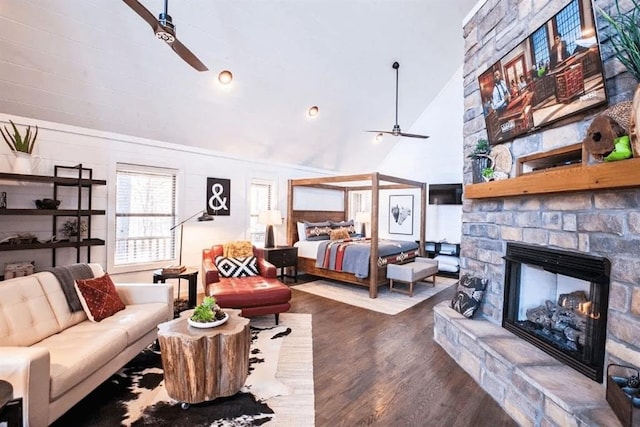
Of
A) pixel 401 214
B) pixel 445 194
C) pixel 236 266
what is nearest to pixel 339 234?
pixel 401 214

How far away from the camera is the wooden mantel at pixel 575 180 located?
1.55m

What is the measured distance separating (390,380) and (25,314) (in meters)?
2.75

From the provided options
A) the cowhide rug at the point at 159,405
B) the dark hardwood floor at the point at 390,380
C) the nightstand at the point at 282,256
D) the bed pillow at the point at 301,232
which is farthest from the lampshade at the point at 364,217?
the cowhide rug at the point at 159,405

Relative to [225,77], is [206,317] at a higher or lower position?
lower

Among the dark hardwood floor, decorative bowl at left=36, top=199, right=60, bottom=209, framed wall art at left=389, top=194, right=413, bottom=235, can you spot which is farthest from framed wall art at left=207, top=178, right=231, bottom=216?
framed wall art at left=389, top=194, right=413, bottom=235

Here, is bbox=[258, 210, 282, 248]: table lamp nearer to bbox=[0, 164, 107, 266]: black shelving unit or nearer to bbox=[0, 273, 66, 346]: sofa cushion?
bbox=[0, 164, 107, 266]: black shelving unit

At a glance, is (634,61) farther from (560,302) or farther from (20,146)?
(20,146)

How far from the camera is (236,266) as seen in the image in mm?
4141

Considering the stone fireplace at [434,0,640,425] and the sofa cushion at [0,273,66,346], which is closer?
the stone fireplace at [434,0,640,425]

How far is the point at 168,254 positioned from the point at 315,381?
335 centimetres

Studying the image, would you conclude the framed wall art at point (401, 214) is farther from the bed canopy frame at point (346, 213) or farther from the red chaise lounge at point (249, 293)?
the red chaise lounge at point (249, 293)

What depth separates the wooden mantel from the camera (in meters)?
1.55

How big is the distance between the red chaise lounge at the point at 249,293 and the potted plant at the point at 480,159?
2414 mm

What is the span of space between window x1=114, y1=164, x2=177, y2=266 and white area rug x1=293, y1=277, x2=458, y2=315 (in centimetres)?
236
